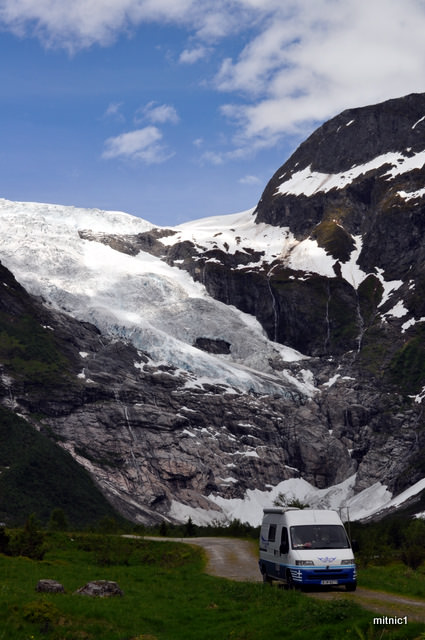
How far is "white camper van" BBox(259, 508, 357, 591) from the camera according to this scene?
102 ft

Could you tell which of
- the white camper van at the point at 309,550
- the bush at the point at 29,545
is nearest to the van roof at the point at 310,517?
the white camper van at the point at 309,550

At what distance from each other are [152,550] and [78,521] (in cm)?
10477

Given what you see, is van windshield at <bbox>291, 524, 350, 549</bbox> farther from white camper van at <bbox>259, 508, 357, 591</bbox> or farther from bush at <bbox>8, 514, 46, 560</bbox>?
bush at <bbox>8, 514, 46, 560</bbox>

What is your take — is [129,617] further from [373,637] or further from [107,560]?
[107,560]

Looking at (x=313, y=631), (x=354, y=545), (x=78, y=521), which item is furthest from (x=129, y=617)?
(x=78, y=521)

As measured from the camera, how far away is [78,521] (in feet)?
532

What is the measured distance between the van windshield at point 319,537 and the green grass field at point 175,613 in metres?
2.61

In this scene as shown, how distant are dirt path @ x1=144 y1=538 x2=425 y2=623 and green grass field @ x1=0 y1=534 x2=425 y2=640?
5.66 ft

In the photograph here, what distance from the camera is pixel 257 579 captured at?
41531 millimetres

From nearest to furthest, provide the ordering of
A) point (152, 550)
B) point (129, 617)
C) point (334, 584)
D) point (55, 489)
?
point (129, 617) < point (334, 584) < point (152, 550) < point (55, 489)

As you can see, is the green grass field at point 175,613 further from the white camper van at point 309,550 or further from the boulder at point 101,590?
the white camper van at point 309,550

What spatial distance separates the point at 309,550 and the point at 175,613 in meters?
6.95

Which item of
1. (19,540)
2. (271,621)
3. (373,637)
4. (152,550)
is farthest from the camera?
(152,550)

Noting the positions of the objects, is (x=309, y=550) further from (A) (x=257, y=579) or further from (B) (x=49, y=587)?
(A) (x=257, y=579)
